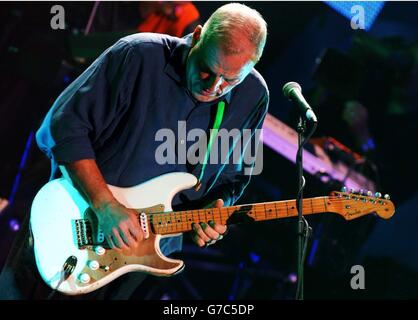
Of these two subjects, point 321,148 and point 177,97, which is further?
point 321,148

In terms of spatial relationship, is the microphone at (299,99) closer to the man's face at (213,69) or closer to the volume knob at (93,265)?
the man's face at (213,69)

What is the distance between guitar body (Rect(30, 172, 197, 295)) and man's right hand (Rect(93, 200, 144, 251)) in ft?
0.35

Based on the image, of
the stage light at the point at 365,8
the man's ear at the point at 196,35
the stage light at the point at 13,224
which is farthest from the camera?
→ the stage light at the point at 365,8

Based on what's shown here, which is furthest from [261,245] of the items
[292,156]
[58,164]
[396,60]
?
[58,164]

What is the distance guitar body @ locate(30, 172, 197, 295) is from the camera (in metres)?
2.65

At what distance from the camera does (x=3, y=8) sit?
6195 mm

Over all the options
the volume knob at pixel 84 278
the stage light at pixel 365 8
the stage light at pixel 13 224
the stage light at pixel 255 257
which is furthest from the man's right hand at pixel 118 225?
the stage light at pixel 365 8

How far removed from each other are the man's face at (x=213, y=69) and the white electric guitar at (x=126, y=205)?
50 centimetres

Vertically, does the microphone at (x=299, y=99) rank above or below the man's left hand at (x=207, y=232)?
above

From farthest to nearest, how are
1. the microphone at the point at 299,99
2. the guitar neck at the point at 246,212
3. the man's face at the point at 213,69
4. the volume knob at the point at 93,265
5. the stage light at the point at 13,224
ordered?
1. the stage light at the point at 13,224
2. the guitar neck at the point at 246,212
3. the volume knob at the point at 93,265
4. the man's face at the point at 213,69
5. the microphone at the point at 299,99

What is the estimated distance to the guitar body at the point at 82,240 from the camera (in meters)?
2.65

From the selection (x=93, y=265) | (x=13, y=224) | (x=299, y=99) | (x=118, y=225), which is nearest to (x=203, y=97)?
(x=299, y=99)
